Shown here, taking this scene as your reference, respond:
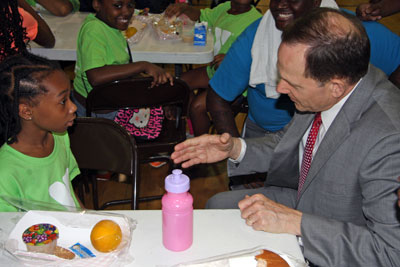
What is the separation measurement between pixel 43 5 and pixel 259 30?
6.11ft

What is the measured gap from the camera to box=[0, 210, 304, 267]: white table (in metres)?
1.10

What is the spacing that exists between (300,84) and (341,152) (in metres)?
0.26

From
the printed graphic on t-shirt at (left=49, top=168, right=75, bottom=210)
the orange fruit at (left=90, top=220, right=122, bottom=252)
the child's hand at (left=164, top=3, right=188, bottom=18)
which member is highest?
the child's hand at (left=164, top=3, right=188, bottom=18)

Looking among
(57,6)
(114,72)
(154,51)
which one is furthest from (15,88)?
(57,6)

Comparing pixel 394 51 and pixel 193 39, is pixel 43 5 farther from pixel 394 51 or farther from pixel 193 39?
pixel 394 51

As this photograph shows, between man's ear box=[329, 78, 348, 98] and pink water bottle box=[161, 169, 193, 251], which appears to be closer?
pink water bottle box=[161, 169, 193, 251]

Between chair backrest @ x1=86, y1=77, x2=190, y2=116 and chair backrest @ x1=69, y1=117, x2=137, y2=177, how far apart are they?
34cm

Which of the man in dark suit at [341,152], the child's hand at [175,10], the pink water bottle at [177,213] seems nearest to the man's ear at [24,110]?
the pink water bottle at [177,213]

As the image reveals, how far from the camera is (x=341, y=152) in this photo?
1.33 meters

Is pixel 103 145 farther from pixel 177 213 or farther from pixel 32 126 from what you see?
pixel 177 213

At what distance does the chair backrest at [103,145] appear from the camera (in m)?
1.64

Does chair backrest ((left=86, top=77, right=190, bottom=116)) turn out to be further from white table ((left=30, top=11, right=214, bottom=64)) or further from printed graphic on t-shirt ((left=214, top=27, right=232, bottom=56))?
printed graphic on t-shirt ((left=214, top=27, right=232, bottom=56))


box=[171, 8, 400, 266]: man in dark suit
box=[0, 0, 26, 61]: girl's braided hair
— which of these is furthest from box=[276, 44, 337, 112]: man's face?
box=[0, 0, 26, 61]: girl's braided hair

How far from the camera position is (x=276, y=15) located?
77.0 inches
